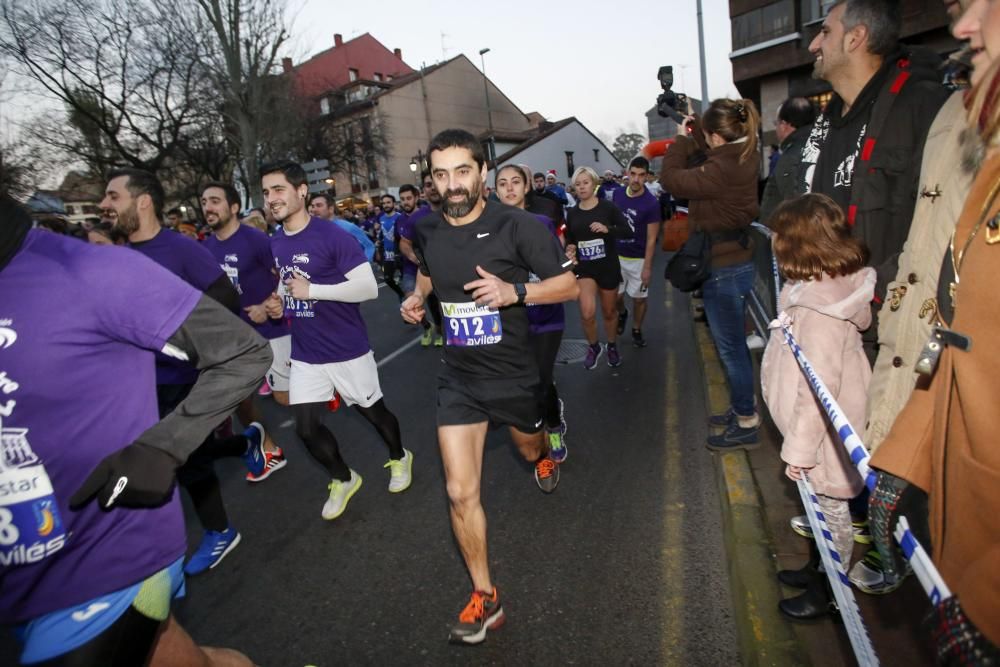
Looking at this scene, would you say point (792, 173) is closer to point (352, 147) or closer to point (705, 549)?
point (705, 549)

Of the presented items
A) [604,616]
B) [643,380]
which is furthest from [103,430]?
[643,380]

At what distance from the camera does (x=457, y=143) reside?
2.82 m

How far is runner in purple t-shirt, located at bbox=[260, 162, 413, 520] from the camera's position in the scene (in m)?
3.91

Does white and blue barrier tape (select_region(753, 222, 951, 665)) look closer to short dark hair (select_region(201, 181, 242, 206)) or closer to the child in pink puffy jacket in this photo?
the child in pink puffy jacket

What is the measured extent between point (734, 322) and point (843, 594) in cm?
249

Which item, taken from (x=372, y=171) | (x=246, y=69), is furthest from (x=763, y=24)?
(x=372, y=171)

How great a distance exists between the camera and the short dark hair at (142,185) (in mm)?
3727

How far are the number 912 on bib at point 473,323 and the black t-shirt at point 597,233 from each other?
3503 millimetres

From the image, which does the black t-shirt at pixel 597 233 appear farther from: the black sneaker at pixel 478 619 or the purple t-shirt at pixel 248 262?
the black sneaker at pixel 478 619

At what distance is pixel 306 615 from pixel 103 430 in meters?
1.81

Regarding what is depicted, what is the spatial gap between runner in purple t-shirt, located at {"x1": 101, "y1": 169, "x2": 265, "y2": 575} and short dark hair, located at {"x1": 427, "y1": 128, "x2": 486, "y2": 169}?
1815 mm

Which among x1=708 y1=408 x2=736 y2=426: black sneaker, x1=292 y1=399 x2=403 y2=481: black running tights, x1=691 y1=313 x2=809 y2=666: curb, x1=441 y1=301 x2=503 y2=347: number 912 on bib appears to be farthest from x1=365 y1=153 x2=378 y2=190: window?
x1=441 y1=301 x2=503 y2=347: number 912 on bib

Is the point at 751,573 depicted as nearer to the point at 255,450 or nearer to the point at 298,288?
the point at 298,288

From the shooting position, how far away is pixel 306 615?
2947 millimetres
